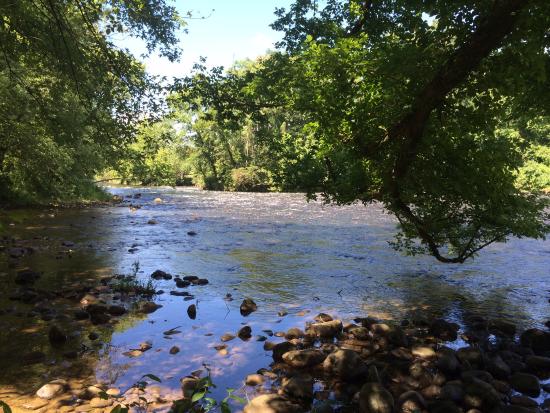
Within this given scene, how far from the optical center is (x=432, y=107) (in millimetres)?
5586

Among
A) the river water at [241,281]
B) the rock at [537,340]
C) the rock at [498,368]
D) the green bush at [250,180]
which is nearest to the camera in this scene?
the rock at [498,368]

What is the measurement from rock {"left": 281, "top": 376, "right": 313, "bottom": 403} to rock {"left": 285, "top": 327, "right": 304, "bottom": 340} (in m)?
1.67

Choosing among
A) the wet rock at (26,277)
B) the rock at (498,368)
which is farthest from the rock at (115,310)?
the rock at (498,368)

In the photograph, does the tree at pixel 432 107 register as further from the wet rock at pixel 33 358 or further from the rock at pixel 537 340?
the wet rock at pixel 33 358

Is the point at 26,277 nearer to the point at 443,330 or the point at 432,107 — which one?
the point at 443,330

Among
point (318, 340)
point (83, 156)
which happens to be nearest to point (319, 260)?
point (318, 340)

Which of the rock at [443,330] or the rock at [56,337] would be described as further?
the rock at [443,330]

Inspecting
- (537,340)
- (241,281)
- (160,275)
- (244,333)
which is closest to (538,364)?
(537,340)

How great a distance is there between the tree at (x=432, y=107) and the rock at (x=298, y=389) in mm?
3683

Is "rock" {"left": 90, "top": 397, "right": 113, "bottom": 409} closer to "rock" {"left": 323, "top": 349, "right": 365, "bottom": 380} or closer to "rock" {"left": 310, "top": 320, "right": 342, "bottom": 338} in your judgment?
"rock" {"left": 323, "top": 349, "right": 365, "bottom": 380}

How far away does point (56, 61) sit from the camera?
10062mm

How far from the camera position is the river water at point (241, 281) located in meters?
6.21

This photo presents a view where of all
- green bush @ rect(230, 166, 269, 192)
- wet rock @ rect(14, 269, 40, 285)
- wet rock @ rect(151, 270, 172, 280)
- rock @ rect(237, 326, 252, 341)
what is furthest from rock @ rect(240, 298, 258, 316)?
green bush @ rect(230, 166, 269, 192)

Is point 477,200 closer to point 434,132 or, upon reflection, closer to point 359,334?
point 434,132
